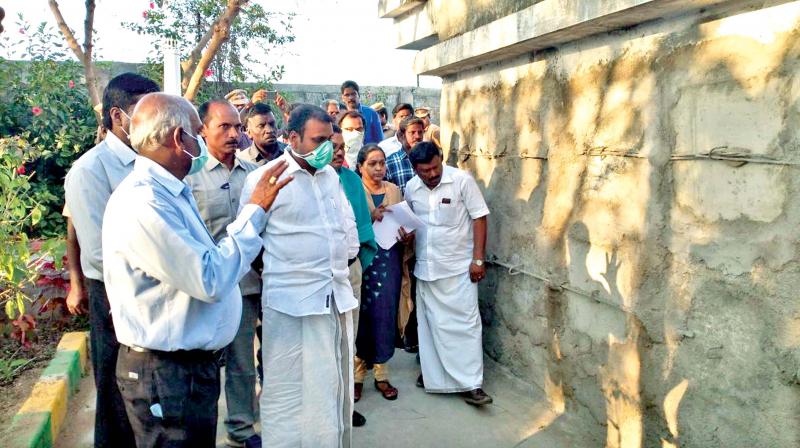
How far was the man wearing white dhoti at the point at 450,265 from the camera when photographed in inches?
167

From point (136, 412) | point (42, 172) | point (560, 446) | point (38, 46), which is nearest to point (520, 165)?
point (560, 446)

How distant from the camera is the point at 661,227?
2.98 m

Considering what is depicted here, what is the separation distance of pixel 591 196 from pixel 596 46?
0.78 m

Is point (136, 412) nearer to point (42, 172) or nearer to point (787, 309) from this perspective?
point (787, 309)

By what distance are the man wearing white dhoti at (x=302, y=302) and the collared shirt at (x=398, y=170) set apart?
197cm

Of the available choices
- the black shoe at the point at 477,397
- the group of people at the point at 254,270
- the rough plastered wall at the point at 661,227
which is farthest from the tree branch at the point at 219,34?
the black shoe at the point at 477,397

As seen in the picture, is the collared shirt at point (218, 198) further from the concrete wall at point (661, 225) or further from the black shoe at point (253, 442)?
the concrete wall at point (661, 225)

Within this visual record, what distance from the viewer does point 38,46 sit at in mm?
9305

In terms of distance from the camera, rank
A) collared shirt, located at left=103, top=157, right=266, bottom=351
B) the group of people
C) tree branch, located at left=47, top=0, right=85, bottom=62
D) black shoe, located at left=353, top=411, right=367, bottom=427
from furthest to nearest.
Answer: tree branch, located at left=47, top=0, right=85, bottom=62 < black shoe, located at left=353, top=411, right=367, bottom=427 < the group of people < collared shirt, located at left=103, top=157, right=266, bottom=351

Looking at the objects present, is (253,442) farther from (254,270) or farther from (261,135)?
(261,135)

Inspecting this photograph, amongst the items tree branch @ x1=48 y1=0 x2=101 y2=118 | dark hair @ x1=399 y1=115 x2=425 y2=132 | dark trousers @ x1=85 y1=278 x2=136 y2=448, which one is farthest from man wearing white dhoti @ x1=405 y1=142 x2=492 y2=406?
tree branch @ x1=48 y1=0 x2=101 y2=118

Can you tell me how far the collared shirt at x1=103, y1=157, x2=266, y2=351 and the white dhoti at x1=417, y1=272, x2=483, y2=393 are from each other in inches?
90.0

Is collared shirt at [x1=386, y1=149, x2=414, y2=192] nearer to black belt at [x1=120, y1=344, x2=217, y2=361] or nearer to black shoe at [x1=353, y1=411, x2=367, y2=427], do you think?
black shoe at [x1=353, y1=411, x2=367, y2=427]

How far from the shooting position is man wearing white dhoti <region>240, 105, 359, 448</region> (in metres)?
3.01
